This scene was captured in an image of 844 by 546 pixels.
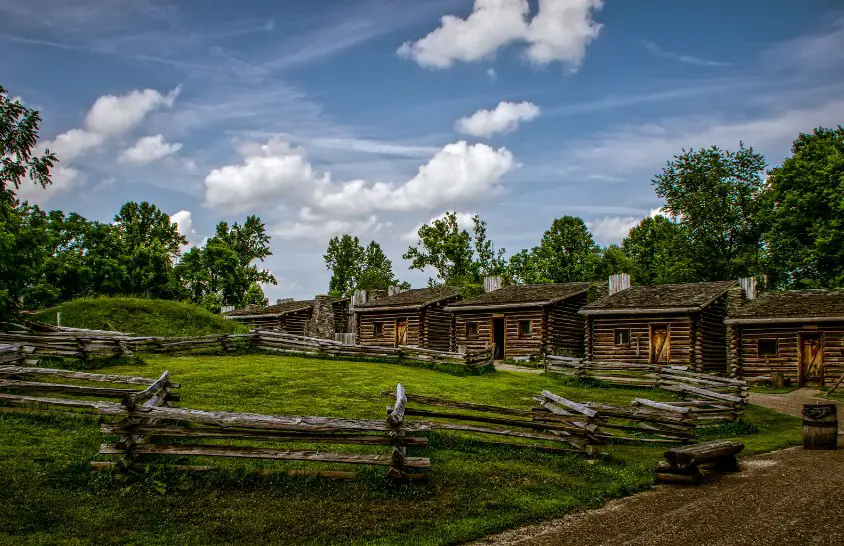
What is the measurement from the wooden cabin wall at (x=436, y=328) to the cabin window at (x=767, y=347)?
17.6 m

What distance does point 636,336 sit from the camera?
1275 inches

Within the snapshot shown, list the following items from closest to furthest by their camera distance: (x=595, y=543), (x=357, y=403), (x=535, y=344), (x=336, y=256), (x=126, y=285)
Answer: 1. (x=595, y=543)
2. (x=357, y=403)
3. (x=535, y=344)
4. (x=126, y=285)
5. (x=336, y=256)

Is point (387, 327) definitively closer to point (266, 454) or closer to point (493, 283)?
point (493, 283)

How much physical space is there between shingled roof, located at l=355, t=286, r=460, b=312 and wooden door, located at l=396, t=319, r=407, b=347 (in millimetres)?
1119

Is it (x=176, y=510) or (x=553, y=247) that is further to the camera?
(x=553, y=247)

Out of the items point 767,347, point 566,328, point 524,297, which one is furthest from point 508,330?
point 767,347

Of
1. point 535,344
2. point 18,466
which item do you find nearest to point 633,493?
point 18,466

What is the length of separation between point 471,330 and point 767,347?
1601 centimetres

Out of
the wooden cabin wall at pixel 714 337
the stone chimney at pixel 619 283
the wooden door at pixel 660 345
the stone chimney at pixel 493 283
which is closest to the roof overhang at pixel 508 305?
the stone chimney at pixel 619 283

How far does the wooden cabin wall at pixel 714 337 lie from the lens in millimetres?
32281

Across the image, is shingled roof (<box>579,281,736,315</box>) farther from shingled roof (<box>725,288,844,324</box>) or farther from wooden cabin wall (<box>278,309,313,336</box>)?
wooden cabin wall (<box>278,309,313,336</box>)

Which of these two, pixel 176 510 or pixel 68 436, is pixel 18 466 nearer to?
pixel 68 436

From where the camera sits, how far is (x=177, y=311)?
36.9m

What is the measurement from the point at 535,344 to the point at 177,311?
20846 millimetres
